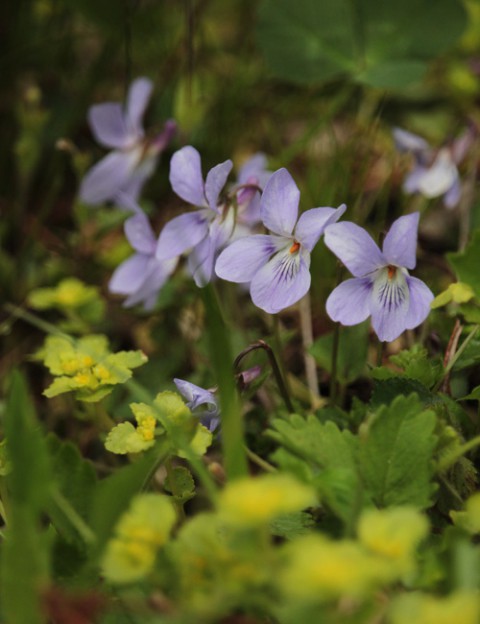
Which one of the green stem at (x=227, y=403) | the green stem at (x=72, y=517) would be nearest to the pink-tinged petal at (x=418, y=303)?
the green stem at (x=227, y=403)

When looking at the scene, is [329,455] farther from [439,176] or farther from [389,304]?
[439,176]

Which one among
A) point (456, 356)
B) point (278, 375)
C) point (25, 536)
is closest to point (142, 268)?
point (278, 375)

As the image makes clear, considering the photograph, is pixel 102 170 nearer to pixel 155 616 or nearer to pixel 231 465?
pixel 231 465

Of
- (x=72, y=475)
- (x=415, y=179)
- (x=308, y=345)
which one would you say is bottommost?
(x=308, y=345)

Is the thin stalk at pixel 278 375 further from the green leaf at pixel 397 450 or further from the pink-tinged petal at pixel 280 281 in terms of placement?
the green leaf at pixel 397 450

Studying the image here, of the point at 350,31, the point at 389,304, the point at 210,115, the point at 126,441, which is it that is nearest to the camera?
the point at 126,441

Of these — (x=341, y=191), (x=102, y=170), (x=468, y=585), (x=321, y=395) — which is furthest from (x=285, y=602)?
(x=102, y=170)
